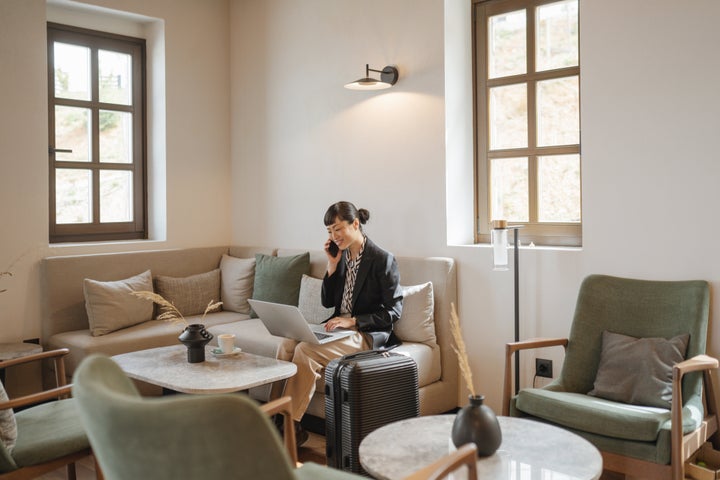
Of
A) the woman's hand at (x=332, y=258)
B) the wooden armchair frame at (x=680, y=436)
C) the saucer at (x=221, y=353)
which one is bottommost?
the wooden armchair frame at (x=680, y=436)

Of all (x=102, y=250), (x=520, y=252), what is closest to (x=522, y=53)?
(x=520, y=252)

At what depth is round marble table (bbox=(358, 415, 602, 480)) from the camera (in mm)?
2129

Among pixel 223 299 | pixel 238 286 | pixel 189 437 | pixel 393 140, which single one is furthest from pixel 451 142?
pixel 189 437

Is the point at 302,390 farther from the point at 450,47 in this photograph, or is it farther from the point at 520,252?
the point at 450,47

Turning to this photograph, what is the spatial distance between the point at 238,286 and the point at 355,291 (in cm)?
142

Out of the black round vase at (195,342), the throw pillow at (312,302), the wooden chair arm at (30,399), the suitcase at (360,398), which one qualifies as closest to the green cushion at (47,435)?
the wooden chair arm at (30,399)

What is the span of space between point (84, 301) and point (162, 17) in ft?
6.94

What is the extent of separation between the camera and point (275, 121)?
5109mm

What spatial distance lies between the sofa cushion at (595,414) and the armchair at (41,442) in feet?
5.79

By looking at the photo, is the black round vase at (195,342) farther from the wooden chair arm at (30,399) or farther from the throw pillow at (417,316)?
the throw pillow at (417,316)

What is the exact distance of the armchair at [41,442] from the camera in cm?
238

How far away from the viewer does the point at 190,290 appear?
481 centimetres

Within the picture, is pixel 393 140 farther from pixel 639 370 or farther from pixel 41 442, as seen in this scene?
pixel 41 442

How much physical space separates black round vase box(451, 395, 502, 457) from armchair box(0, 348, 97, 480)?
1347 mm
